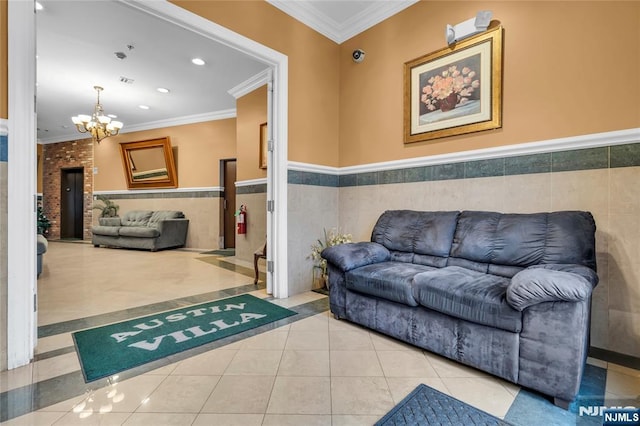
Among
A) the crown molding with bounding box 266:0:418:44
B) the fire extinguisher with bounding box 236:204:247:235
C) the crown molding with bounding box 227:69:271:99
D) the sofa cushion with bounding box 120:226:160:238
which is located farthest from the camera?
the sofa cushion with bounding box 120:226:160:238

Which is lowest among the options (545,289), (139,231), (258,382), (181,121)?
(258,382)

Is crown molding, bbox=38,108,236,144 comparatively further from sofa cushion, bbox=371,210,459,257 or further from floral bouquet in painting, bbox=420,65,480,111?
sofa cushion, bbox=371,210,459,257

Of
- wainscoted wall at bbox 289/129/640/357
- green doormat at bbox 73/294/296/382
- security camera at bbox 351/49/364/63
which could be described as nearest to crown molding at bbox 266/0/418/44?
security camera at bbox 351/49/364/63

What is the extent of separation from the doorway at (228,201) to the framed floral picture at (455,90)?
15.1ft

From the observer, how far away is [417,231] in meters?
2.53

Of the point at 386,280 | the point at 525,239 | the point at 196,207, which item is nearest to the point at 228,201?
the point at 196,207

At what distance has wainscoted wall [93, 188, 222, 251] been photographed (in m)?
6.66

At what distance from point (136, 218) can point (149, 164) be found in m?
1.37

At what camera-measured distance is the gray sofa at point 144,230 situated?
6.39 meters

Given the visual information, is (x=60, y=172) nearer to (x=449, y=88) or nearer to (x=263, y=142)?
(x=263, y=142)

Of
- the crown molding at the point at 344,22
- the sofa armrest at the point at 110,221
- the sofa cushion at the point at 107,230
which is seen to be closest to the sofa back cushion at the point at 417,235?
the crown molding at the point at 344,22

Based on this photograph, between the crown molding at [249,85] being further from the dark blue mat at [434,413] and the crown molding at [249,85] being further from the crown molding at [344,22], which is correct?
the dark blue mat at [434,413]

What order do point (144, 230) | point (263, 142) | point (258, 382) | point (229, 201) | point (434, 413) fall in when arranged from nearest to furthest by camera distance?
1. point (434, 413)
2. point (258, 382)
3. point (263, 142)
4. point (144, 230)
5. point (229, 201)

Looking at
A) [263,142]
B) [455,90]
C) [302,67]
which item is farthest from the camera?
[263,142]
